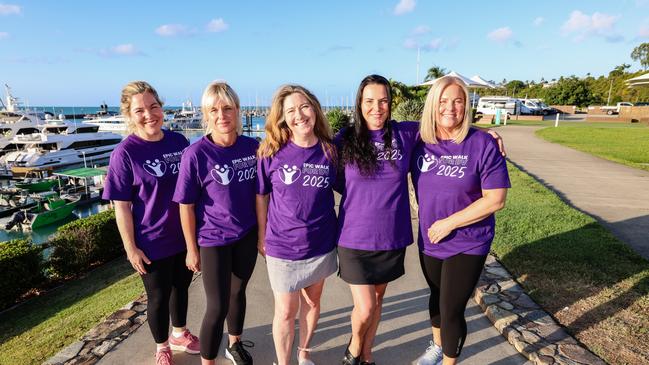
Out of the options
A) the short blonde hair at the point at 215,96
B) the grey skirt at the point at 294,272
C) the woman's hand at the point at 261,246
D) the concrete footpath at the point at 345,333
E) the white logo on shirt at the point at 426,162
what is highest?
the short blonde hair at the point at 215,96

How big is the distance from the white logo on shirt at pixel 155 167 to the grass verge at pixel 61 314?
2881 mm

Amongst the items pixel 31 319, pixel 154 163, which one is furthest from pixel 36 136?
pixel 154 163

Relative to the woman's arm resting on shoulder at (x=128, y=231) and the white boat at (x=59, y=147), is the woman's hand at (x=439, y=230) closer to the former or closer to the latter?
the woman's arm resting on shoulder at (x=128, y=231)

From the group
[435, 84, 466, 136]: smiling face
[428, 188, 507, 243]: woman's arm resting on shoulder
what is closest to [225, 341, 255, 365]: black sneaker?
[428, 188, 507, 243]: woman's arm resting on shoulder

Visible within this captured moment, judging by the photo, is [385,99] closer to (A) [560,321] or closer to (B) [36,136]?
(A) [560,321]

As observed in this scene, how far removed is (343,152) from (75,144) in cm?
4049

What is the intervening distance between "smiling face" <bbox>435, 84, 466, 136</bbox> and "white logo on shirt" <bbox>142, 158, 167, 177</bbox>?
1950 mm

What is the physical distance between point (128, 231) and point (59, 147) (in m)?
38.7

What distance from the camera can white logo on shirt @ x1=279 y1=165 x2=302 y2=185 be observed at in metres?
2.51

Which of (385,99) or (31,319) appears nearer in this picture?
(385,99)

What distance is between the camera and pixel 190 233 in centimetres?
263

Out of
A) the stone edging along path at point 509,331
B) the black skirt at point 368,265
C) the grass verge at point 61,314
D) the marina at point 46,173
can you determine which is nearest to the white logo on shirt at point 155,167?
the black skirt at point 368,265

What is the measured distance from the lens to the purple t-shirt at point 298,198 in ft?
8.26

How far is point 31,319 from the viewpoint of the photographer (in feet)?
21.1
